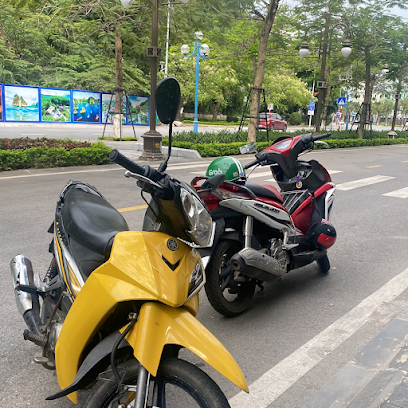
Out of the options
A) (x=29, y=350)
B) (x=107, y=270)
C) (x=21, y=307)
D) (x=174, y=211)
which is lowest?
(x=29, y=350)

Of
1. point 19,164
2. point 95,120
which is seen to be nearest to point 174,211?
Result: point 19,164

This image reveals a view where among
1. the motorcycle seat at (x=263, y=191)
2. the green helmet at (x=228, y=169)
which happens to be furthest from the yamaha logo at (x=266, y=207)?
the green helmet at (x=228, y=169)

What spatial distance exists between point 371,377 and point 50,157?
9586 mm

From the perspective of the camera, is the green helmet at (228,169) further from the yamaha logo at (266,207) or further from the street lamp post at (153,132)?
the street lamp post at (153,132)

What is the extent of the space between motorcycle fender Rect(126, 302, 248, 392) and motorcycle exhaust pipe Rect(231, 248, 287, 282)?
4.62 feet

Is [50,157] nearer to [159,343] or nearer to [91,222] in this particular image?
[91,222]

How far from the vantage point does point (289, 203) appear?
14.7 ft

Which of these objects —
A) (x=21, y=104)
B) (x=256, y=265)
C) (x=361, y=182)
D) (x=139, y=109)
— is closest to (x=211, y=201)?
(x=256, y=265)

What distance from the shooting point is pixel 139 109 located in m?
34.8

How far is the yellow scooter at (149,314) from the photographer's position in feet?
5.70

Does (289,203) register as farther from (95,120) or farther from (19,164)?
(95,120)

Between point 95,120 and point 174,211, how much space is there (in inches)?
1236

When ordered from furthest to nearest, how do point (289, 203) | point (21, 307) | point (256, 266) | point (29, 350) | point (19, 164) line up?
point (19, 164)
point (289, 203)
point (256, 266)
point (29, 350)
point (21, 307)

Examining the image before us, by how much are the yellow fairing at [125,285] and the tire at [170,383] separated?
0.18 meters
